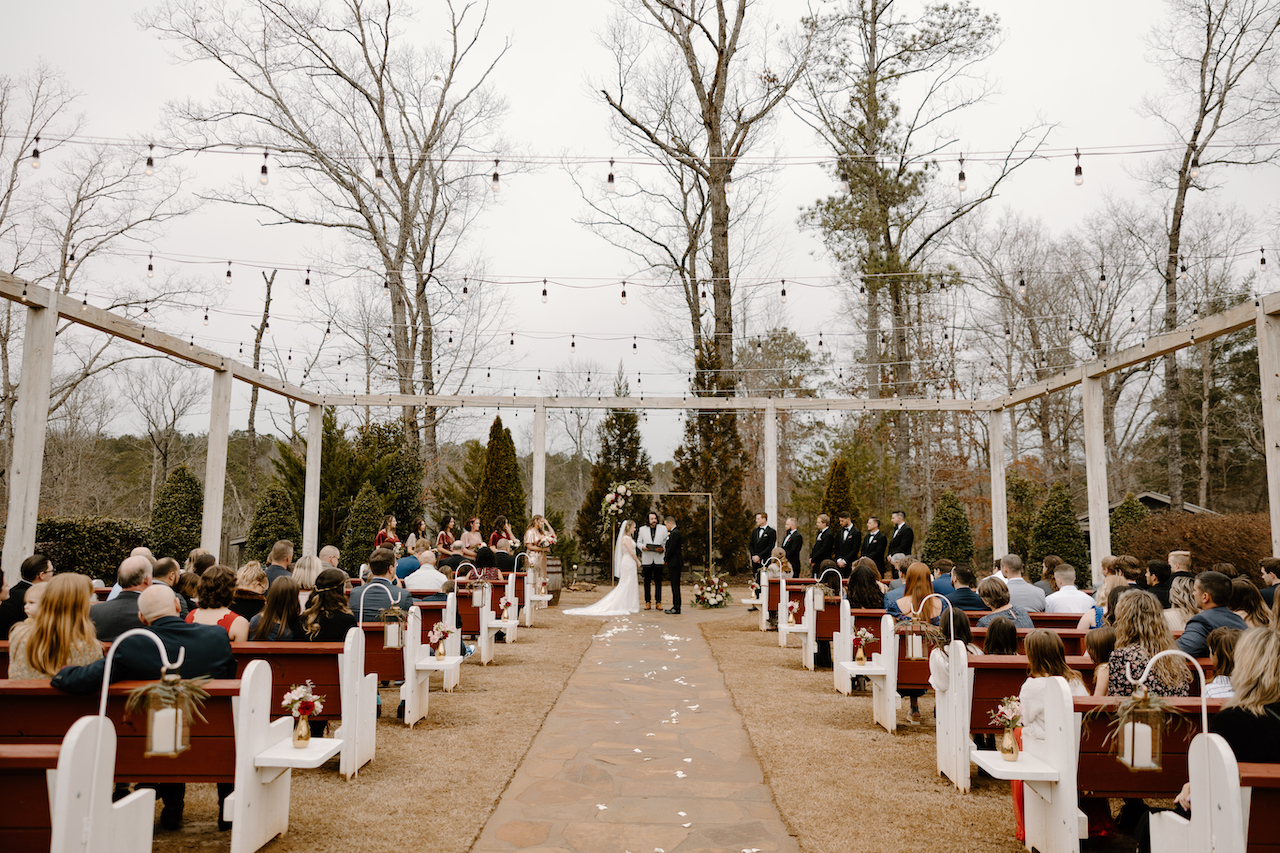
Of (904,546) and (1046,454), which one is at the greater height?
(1046,454)

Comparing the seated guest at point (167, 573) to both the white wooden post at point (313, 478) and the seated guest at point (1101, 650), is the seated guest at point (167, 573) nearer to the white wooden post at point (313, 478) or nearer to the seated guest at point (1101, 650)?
the seated guest at point (1101, 650)

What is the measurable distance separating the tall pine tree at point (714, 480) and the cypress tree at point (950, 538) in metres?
4.96

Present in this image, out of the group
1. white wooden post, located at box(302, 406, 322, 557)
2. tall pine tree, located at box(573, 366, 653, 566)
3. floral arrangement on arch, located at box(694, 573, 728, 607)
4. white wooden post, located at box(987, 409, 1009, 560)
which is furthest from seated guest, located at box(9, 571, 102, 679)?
tall pine tree, located at box(573, 366, 653, 566)

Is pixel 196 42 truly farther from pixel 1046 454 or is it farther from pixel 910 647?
pixel 1046 454

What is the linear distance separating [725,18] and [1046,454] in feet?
51.0

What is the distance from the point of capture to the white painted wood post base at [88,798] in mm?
2932

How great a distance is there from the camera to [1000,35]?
20.5 meters

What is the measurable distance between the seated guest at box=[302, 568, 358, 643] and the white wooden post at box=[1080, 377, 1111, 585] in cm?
1075

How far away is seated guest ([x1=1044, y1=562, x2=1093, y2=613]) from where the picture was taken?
8.16 m

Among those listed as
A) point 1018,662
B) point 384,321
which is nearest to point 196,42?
point 384,321

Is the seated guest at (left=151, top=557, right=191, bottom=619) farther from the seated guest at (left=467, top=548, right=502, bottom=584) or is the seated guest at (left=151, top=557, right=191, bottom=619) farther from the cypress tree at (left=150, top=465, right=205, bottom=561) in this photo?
the cypress tree at (left=150, top=465, right=205, bottom=561)

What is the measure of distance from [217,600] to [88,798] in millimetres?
2508

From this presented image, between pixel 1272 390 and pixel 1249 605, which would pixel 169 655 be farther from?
pixel 1272 390

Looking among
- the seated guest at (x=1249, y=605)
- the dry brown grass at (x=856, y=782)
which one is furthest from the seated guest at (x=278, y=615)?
the seated guest at (x=1249, y=605)
